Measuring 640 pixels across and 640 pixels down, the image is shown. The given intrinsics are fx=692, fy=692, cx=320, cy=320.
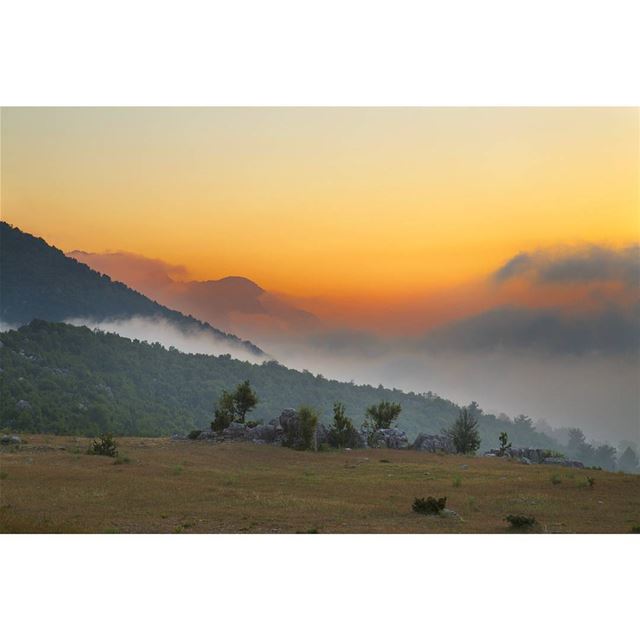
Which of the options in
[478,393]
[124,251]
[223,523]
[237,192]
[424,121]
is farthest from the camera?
[478,393]

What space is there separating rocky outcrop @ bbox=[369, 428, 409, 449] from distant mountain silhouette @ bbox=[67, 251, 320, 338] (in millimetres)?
10149

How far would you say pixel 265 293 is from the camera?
169ft

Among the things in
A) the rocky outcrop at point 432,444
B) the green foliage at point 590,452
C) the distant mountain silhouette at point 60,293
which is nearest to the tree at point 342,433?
the rocky outcrop at point 432,444

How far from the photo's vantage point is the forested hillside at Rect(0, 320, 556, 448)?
71750 mm

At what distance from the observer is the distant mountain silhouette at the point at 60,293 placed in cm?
→ 9676

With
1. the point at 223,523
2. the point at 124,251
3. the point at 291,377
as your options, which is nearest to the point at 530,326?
the point at 124,251

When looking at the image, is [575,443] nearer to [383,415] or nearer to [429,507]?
[383,415]

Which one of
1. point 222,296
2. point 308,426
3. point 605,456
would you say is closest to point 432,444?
point 308,426

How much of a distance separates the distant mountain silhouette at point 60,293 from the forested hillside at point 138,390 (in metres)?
7.40

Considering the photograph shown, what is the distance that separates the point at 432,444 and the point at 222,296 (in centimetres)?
2129

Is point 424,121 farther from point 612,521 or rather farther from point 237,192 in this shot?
point 612,521

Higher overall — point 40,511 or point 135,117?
point 135,117

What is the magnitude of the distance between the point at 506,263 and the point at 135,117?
82.6ft

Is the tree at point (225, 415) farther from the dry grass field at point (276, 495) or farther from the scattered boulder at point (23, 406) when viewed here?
the scattered boulder at point (23, 406)
